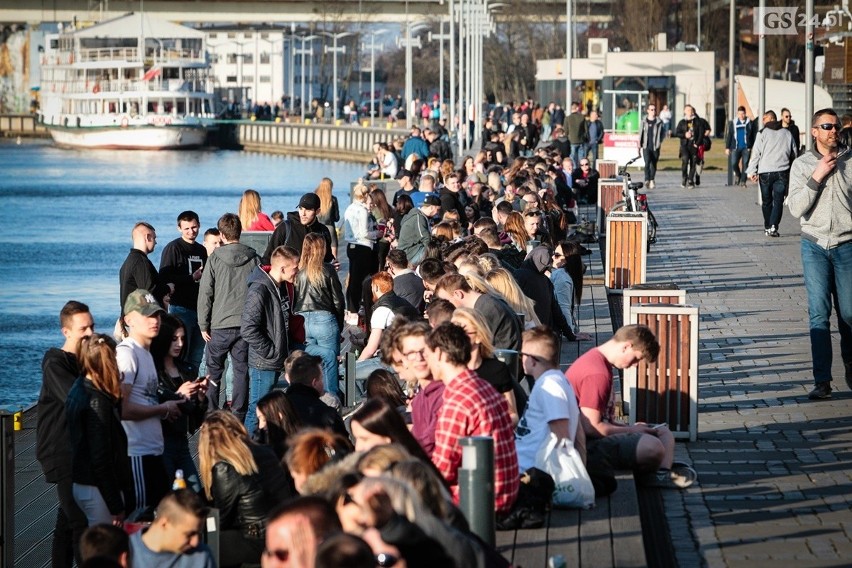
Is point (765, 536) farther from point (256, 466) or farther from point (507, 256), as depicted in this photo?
point (507, 256)

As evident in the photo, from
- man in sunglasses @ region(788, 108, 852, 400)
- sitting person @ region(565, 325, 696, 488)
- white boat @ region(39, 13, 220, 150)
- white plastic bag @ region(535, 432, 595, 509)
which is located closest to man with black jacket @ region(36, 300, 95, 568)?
white plastic bag @ region(535, 432, 595, 509)

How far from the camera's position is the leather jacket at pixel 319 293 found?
12.7 meters

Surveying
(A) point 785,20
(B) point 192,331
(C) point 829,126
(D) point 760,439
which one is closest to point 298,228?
(B) point 192,331

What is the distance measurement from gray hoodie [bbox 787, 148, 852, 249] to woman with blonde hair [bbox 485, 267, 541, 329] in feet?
6.78

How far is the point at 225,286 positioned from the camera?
12.7m

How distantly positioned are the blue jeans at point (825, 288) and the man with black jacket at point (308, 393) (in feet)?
13.9

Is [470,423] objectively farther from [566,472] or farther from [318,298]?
[318,298]

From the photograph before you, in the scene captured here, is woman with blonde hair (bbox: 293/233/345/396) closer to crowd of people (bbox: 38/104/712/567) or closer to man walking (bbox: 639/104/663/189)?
crowd of people (bbox: 38/104/712/567)

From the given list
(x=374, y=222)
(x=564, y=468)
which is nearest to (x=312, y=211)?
(x=374, y=222)

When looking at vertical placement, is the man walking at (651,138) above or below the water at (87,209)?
above

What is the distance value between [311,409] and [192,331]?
527 centimetres

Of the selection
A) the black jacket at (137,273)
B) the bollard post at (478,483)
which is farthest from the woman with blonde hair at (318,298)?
the bollard post at (478,483)

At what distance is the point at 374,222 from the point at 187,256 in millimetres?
5363

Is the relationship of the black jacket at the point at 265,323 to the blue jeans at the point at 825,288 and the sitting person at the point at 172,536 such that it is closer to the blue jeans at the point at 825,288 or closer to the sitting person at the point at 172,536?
the blue jeans at the point at 825,288
